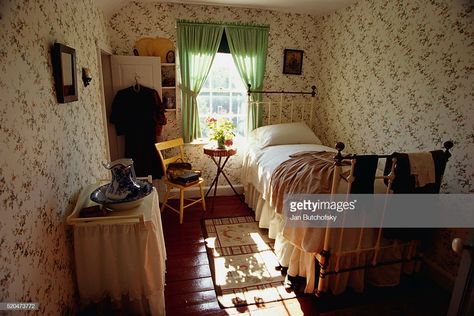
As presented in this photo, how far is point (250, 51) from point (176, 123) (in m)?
1.32

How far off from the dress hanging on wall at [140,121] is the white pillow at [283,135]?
121 centimetres

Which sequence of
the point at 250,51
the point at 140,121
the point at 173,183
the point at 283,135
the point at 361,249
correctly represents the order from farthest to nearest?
1. the point at 250,51
2. the point at 283,135
3. the point at 140,121
4. the point at 173,183
5. the point at 361,249

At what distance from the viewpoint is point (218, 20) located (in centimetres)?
325

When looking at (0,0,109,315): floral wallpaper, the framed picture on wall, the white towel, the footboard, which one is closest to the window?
(0,0,109,315): floral wallpaper

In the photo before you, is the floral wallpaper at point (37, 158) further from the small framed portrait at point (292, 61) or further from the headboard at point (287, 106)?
the small framed portrait at point (292, 61)

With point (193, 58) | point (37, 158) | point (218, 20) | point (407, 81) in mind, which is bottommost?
point (37, 158)

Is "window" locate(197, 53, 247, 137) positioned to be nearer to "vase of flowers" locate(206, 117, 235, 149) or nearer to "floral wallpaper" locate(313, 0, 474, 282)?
"vase of flowers" locate(206, 117, 235, 149)

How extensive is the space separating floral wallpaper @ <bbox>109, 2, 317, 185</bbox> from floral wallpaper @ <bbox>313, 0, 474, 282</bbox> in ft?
1.00

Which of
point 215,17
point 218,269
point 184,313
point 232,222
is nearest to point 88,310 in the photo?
point 184,313

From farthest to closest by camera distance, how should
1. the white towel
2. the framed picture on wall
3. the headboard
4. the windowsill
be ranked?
the headboard < the windowsill < the white towel < the framed picture on wall

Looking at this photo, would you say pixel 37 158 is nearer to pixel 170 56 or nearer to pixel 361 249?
pixel 361 249

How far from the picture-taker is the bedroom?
1119mm

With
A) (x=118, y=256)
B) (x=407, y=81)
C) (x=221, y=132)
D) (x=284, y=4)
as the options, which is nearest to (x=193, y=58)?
(x=221, y=132)

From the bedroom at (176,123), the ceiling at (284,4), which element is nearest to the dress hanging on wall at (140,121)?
the bedroom at (176,123)
